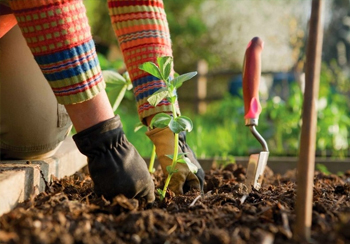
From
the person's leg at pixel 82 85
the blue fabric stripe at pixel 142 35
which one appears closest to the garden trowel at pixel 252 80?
the blue fabric stripe at pixel 142 35

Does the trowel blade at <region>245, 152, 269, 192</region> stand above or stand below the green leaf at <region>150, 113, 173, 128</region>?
below

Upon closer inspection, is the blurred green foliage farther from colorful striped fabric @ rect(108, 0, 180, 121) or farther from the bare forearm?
the bare forearm

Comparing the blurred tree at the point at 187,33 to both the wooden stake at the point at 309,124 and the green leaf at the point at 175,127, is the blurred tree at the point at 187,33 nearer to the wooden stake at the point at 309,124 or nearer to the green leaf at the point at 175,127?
the green leaf at the point at 175,127

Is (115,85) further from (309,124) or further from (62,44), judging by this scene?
(309,124)

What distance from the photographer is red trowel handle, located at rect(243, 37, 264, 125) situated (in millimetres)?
1477

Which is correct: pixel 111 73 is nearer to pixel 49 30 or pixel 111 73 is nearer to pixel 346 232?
pixel 49 30

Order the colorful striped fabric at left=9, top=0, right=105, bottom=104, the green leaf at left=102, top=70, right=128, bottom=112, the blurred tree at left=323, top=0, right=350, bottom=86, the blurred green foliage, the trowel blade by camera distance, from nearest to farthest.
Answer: the colorful striped fabric at left=9, top=0, right=105, bottom=104 → the trowel blade → the green leaf at left=102, top=70, right=128, bottom=112 → the blurred green foliage → the blurred tree at left=323, top=0, right=350, bottom=86

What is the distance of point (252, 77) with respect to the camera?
1.49m

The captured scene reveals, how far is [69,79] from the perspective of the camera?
1140 millimetres

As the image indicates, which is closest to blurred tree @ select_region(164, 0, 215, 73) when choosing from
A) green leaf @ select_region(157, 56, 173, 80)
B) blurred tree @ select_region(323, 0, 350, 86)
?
blurred tree @ select_region(323, 0, 350, 86)

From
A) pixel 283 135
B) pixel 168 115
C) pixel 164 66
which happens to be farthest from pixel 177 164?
pixel 283 135

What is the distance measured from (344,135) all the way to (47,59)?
3209 millimetres

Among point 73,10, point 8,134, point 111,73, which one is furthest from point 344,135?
point 73,10

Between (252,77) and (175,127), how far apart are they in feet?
1.22
